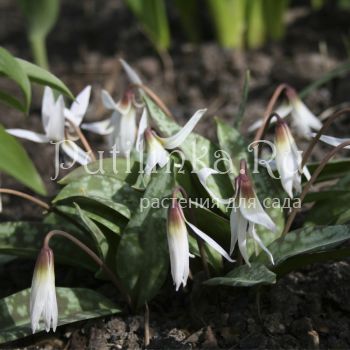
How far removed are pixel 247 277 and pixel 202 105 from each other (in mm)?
1524

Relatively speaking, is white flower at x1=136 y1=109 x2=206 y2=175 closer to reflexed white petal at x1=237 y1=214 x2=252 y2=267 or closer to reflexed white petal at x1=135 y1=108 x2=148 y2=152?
reflexed white petal at x1=135 y1=108 x2=148 y2=152

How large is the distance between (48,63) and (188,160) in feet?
6.23

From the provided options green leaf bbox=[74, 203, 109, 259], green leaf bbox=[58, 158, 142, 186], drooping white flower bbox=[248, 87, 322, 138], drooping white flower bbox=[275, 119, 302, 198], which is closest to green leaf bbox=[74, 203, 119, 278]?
green leaf bbox=[74, 203, 109, 259]

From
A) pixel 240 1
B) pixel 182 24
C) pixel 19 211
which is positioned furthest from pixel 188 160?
pixel 182 24

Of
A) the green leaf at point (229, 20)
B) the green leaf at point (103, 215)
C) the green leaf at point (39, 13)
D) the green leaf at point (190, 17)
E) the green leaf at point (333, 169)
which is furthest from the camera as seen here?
the green leaf at point (190, 17)

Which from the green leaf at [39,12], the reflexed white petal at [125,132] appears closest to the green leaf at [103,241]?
the reflexed white petal at [125,132]

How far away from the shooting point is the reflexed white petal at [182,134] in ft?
5.58

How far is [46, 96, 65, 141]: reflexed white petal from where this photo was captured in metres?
1.85

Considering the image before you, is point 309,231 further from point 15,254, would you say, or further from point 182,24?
point 182,24

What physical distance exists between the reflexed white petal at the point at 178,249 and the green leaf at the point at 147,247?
0.14m

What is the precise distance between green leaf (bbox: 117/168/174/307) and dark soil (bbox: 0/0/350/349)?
97mm

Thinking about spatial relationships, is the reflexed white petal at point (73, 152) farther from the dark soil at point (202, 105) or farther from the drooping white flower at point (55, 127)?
the dark soil at point (202, 105)

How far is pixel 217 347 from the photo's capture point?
1.73 metres

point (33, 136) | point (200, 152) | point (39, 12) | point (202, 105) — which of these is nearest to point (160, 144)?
point (200, 152)
